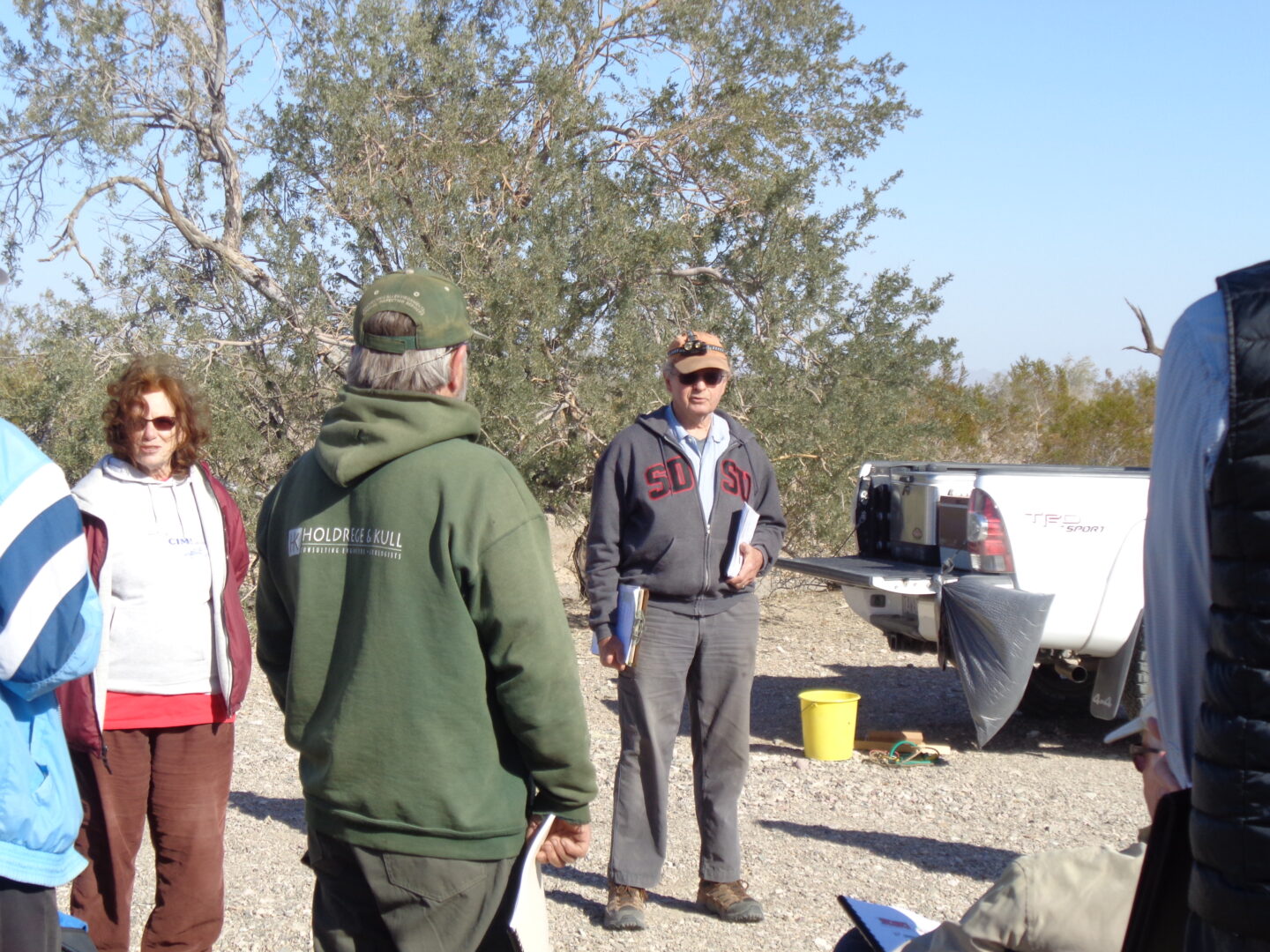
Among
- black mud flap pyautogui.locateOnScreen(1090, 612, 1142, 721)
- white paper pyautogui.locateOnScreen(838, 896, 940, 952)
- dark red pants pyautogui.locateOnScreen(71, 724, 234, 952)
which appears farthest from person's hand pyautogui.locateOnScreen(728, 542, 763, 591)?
black mud flap pyautogui.locateOnScreen(1090, 612, 1142, 721)

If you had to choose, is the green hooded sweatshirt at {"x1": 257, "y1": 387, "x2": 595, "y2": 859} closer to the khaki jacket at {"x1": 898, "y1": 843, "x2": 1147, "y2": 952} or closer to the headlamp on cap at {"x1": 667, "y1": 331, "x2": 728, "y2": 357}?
the khaki jacket at {"x1": 898, "y1": 843, "x2": 1147, "y2": 952}

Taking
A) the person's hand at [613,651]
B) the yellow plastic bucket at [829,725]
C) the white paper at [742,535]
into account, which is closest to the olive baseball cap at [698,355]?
the white paper at [742,535]

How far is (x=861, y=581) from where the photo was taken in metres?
6.40

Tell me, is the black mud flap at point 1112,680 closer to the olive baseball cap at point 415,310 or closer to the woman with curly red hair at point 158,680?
the woman with curly red hair at point 158,680

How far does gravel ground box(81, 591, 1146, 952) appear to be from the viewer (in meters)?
4.24

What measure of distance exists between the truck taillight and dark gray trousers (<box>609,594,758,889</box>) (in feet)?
7.13

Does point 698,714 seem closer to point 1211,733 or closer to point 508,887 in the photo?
point 508,887

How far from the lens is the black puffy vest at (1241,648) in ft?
4.32

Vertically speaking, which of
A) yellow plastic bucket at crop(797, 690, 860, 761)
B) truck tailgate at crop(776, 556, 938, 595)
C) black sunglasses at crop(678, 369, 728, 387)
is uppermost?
black sunglasses at crop(678, 369, 728, 387)

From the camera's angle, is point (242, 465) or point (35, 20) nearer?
point (242, 465)

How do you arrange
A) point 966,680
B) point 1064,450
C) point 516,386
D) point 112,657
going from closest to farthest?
point 112,657
point 966,680
point 516,386
point 1064,450

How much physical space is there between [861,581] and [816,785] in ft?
3.62

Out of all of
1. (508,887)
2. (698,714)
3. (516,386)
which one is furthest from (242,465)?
(508,887)

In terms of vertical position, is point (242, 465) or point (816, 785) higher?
point (242, 465)
